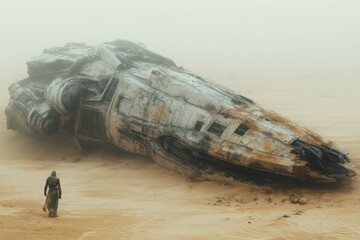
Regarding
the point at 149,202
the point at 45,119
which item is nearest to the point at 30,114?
the point at 45,119

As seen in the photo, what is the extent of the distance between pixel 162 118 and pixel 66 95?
11.7 feet

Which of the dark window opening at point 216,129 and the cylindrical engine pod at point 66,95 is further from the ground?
the dark window opening at point 216,129

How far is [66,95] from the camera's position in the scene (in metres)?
14.9

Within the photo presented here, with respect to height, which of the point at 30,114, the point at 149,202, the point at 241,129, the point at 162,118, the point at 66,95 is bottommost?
the point at 149,202

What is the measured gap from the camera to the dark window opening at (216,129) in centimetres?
1197

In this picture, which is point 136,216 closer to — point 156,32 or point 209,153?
point 209,153

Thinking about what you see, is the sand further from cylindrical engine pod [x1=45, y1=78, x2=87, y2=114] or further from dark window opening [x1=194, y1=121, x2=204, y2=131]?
cylindrical engine pod [x1=45, y1=78, x2=87, y2=114]

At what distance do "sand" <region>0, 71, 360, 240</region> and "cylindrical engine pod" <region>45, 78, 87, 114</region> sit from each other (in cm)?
176

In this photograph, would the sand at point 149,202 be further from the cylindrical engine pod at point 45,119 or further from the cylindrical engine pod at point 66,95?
the cylindrical engine pod at point 66,95

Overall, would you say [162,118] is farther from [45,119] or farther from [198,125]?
[45,119]

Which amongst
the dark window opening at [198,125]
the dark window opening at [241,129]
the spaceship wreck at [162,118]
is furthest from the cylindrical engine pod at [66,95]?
the dark window opening at [241,129]

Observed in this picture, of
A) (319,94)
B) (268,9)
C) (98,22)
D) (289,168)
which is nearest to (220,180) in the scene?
(289,168)

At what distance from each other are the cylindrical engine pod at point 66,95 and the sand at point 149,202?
5.77 feet

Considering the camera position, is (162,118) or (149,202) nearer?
(149,202)
